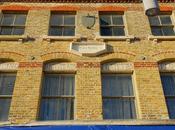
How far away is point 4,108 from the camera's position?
10969 millimetres

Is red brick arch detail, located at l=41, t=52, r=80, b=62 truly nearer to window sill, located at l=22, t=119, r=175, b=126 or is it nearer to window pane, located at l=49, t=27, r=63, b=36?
window pane, located at l=49, t=27, r=63, b=36

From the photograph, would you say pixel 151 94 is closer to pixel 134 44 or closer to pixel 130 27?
pixel 134 44

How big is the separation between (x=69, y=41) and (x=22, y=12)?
2966 millimetres

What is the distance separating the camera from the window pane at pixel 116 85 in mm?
11453

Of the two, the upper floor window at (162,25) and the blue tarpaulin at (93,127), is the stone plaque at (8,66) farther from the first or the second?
the upper floor window at (162,25)

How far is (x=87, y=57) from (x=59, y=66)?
1.13m

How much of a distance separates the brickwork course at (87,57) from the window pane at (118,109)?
27 centimetres

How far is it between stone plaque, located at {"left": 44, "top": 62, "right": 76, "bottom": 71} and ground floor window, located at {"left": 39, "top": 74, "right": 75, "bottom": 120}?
0.23 metres

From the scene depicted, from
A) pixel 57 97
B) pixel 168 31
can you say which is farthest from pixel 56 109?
pixel 168 31

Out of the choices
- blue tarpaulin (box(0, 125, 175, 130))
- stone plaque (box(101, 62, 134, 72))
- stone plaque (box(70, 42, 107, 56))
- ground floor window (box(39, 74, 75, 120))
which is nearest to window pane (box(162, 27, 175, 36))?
stone plaque (box(101, 62, 134, 72))

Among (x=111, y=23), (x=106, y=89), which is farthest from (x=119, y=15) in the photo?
(x=106, y=89)

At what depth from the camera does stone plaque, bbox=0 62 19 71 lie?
39.0ft

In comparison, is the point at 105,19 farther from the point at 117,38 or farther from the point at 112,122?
the point at 112,122

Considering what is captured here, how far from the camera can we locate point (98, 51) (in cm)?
1235
